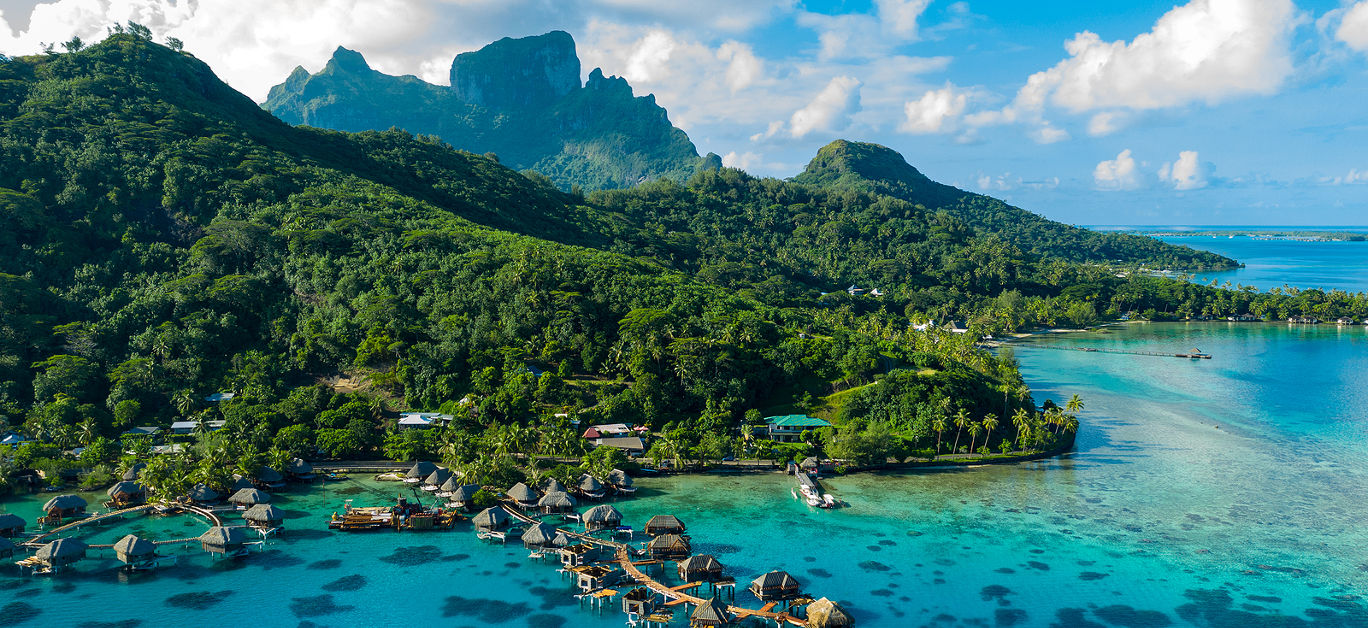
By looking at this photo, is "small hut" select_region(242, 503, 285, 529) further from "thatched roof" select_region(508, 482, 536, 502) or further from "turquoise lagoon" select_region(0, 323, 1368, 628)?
"thatched roof" select_region(508, 482, 536, 502)

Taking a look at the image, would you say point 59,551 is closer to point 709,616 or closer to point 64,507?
→ point 64,507

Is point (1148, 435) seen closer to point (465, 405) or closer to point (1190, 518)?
point (1190, 518)

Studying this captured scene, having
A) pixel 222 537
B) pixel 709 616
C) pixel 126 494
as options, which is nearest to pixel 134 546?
pixel 222 537

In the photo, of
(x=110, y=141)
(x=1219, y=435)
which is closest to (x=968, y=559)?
(x=1219, y=435)

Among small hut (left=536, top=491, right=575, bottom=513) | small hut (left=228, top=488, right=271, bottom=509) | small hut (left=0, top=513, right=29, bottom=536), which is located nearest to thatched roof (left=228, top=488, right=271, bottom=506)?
small hut (left=228, top=488, right=271, bottom=509)

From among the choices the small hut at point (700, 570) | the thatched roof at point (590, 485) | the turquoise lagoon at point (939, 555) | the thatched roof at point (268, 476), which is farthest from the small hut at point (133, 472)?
the small hut at point (700, 570)

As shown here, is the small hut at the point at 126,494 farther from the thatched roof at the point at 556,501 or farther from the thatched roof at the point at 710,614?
the thatched roof at the point at 710,614

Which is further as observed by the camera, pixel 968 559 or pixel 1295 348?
pixel 1295 348
